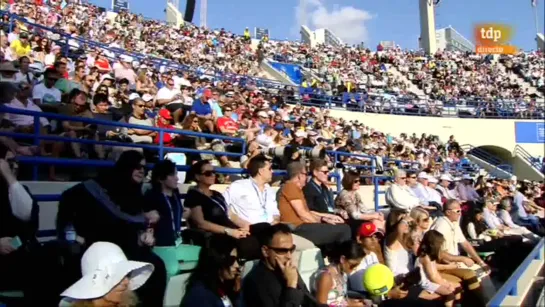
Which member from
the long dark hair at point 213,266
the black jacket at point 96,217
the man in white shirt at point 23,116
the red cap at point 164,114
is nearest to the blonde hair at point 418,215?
the long dark hair at point 213,266

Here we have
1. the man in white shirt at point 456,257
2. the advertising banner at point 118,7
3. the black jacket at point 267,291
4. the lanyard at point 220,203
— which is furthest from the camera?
the advertising banner at point 118,7

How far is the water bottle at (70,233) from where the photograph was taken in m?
3.27

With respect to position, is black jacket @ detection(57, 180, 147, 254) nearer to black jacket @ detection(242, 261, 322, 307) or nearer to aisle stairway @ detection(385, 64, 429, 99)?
black jacket @ detection(242, 261, 322, 307)

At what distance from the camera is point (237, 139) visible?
7672 millimetres

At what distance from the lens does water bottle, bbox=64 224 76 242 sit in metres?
3.27

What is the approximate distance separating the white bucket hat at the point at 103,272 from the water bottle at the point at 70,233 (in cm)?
86

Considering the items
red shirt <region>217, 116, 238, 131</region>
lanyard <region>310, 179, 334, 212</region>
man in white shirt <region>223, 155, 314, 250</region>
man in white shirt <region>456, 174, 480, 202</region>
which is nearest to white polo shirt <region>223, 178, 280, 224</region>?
man in white shirt <region>223, 155, 314, 250</region>

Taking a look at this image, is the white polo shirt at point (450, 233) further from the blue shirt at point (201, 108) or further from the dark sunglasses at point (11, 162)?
the dark sunglasses at point (11, 162)

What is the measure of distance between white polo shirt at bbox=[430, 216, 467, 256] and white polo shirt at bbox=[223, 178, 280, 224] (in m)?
2.01

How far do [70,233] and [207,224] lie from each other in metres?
1.06

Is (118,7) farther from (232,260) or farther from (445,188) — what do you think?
(232,260)

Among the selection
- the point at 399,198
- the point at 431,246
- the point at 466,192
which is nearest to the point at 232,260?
the point at 431,246

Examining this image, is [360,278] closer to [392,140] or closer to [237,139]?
[237,139]

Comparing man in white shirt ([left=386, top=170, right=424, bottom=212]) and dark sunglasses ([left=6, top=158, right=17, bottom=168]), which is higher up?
dark sunglasses ([left=6, top=158, right=17, bottom=168])
